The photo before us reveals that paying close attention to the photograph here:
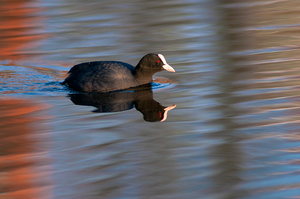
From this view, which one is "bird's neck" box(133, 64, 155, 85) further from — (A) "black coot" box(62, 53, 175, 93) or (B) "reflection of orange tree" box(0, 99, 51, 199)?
(B) "reflection of orange tree" box(0, 99, 51, 199)

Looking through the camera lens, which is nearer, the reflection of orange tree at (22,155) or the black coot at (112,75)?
the reflection of orange tree at (22,155)

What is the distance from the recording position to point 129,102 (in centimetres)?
685

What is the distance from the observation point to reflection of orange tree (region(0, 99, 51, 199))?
421 centimetres

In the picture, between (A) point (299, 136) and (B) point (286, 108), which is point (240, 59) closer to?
(B) point (286, 108)

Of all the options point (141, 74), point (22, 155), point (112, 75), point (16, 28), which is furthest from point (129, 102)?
point (16, 28)

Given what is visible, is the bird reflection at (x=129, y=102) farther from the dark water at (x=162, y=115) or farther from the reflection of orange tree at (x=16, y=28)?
the reflection of orange tree at (x=16, y=28)

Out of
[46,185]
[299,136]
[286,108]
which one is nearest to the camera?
[46,185]

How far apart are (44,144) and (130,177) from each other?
1361 millimetres

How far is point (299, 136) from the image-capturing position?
5.05 metres

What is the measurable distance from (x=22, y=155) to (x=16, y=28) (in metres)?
8.93

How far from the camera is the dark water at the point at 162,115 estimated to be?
4.20 metres

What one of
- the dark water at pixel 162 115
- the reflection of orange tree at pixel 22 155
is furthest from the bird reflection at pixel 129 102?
the reflection of orange tree at pixel 22 155

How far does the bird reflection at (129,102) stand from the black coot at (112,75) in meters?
0.12

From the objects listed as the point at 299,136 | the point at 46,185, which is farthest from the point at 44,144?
the point at 299,136
